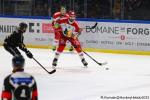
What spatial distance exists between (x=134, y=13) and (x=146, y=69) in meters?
4.41

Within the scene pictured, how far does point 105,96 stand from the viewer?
25.9 ft

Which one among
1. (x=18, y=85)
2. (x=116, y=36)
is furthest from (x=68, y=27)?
(x=18, y=85)

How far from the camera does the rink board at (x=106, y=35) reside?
13695mm

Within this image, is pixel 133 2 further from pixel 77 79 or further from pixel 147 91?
pixel 147 91

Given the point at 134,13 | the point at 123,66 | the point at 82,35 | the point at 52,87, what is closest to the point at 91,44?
the point at 82,35

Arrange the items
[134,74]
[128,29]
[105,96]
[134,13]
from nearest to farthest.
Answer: [105,96]
[134,74]
[128,29]
[134,13]

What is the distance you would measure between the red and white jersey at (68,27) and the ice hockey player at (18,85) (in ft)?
20.4

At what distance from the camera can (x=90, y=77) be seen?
9836 millimetres

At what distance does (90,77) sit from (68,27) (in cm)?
228

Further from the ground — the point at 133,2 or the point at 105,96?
the point at 133,2

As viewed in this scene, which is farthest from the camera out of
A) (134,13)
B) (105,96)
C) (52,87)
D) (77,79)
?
(134,13)

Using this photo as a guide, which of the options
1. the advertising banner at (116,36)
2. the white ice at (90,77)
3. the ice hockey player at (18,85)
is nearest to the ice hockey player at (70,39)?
the white ice at (90,77)

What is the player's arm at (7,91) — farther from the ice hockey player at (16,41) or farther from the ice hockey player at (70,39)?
the ice hockey player at (70,39)

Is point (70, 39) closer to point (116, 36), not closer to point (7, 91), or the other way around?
point (116, 36)
